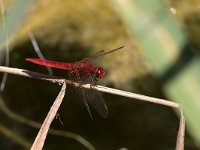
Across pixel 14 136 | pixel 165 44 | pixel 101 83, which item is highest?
pixel 101 83

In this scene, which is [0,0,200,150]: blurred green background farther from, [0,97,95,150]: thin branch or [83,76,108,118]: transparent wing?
[83,76,108,118]: transparent wing

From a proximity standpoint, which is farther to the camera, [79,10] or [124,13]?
[79,10]

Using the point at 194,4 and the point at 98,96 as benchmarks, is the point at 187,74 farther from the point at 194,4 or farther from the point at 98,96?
the point at 194,4

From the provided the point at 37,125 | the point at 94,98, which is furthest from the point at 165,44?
the point at 37,125

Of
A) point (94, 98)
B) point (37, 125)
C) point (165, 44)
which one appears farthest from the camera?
point (37, 125)

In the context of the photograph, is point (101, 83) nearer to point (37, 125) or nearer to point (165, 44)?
point (37, 125)

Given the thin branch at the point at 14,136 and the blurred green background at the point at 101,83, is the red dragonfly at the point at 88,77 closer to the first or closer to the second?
the blurred green background at the point at 101,83

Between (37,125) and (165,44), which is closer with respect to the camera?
(165,44)

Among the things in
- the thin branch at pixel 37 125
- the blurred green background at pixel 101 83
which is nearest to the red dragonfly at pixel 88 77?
the blurred green background at pixel 101 83

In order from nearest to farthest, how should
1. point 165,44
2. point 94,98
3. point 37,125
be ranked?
point 165,44 → point 94,98 → point 37,125

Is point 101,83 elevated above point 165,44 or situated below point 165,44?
above

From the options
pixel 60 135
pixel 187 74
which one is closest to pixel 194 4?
pixel 60 135
